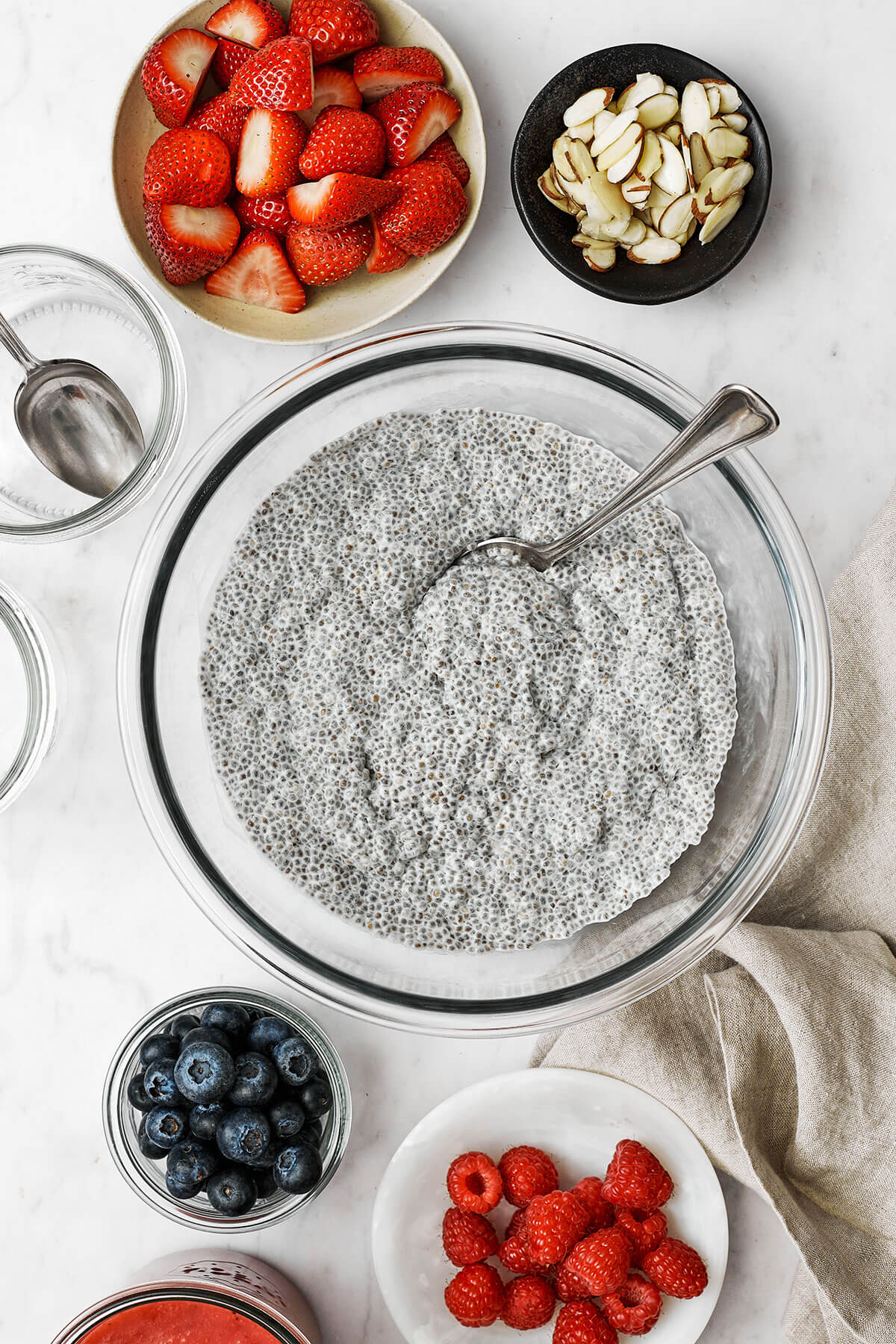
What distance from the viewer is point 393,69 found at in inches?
40.1

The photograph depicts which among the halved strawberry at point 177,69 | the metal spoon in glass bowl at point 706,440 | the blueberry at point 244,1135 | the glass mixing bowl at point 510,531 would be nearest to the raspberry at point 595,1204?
the glass mixing bowl at point 510,531

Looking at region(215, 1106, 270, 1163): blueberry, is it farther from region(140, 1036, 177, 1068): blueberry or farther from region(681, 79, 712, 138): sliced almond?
region(681, 79, 712, 138): sliced almond

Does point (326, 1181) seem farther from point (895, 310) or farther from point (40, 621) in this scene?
point (895, 310)

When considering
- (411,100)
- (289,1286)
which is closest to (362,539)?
(411,100)

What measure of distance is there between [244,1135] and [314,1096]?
0.08 metres

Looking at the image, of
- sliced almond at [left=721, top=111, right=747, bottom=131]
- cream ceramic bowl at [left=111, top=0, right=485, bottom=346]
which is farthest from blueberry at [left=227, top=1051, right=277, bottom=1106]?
sliced almond at [left=721, top=111, right=747, bottom=131]

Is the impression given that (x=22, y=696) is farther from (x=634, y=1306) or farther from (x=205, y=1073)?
Result: (x=634, y=1306)

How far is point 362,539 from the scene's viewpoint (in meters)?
0.99

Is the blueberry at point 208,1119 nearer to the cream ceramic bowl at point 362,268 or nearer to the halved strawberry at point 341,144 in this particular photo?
the cream ceramic bowl at point 362,268

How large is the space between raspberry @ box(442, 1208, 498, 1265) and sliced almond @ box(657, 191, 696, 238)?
103cm

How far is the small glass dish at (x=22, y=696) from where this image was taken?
109 centimetres

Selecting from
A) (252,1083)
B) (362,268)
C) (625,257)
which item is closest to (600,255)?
(625,257)

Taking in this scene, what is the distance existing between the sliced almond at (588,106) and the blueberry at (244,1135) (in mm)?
1051

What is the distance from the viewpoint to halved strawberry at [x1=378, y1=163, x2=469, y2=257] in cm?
100
